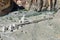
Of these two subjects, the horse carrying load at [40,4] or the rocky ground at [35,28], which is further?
the horse carrying load at [40,4]

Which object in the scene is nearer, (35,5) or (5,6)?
(5,6)

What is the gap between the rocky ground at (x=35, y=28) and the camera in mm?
3656

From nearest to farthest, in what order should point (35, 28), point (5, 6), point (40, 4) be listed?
point (35, 28)
point (5, 6)
point (40, 4)

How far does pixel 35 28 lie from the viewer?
3.94 metres

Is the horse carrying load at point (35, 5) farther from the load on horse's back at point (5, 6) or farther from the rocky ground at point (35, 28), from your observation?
the rocky ground at point (35, 28)

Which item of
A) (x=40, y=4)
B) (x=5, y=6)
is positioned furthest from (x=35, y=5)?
(x=5, y=6)

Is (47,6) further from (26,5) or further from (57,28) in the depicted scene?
(57,28)

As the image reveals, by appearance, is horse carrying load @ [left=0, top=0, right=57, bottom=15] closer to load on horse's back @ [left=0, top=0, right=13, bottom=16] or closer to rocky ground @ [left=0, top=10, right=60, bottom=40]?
load on horse's back @ [left=0, top=0, right=13, bottom=16]

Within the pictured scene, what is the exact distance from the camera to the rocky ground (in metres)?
3.66

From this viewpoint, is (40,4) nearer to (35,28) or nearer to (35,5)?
(35,5)

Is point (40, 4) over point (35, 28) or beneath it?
over

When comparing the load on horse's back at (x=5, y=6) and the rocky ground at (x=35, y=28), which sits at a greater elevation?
the load on horse's back at (x=5, y=6)

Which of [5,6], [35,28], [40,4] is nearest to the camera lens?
[35,28]

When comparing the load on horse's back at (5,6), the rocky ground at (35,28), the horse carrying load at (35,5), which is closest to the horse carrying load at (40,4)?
the horse carrying load at (35,5)
